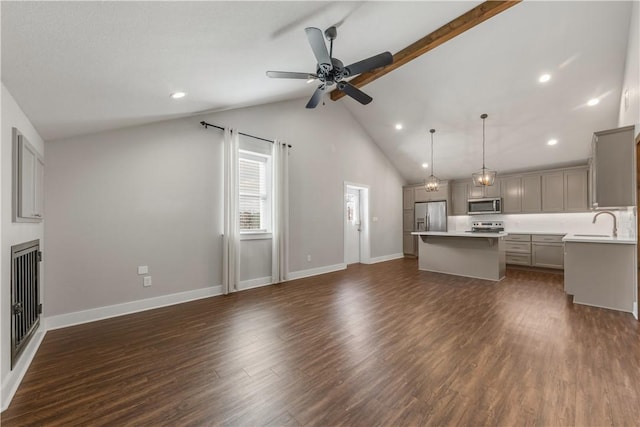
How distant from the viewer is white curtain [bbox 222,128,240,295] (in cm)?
427

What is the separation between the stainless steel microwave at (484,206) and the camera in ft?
22.6

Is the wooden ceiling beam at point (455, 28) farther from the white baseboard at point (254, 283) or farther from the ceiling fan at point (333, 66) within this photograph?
the white baseboard at point (254, 283)

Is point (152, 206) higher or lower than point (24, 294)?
higher

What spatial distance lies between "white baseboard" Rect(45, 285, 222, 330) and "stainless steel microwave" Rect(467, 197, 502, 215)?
669cm

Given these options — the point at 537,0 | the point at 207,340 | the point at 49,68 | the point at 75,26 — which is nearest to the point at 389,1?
the point at 537,0

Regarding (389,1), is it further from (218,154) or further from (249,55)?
(218,154)

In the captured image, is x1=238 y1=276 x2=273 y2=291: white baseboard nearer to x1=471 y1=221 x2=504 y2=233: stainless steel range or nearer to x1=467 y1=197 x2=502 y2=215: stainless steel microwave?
x1=471 y1=221 x2=504 y2=233: stainless steel range

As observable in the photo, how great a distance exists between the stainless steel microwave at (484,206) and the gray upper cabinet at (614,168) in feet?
11.9

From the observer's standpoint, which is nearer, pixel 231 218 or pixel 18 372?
pixel 18 372

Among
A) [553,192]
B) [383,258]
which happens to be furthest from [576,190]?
[383,258]

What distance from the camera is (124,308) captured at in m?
3.44

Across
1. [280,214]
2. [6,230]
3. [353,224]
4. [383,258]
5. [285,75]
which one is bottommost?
[383,258]

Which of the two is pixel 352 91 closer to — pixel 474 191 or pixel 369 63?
pixel 369 63

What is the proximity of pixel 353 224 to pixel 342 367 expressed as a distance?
5.15 metres
